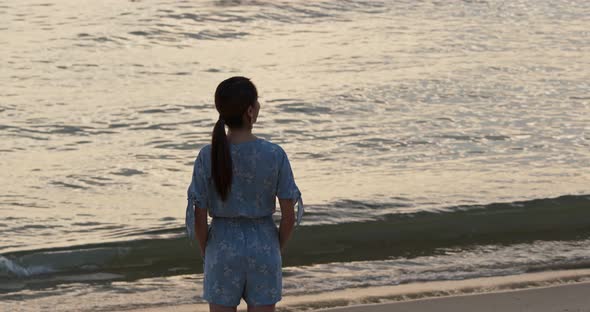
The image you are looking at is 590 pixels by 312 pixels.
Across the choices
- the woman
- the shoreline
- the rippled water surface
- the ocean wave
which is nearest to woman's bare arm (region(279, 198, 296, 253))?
the woman

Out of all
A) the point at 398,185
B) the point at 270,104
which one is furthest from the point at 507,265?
the point at 270,104

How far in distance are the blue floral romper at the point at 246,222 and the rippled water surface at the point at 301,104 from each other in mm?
4231

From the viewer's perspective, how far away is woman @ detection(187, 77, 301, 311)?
161 inches

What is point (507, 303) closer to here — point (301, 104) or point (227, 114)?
point (227, 114)

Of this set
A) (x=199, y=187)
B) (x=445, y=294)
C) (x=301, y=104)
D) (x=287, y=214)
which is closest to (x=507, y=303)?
(x=445, y=294)

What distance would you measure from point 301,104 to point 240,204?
385 inches

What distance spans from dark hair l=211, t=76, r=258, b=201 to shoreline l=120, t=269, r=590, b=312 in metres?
2.22

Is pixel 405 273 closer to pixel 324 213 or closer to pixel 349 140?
pixel 324 213

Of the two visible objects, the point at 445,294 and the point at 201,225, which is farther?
the point at 445,294

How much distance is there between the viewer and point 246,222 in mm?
4242

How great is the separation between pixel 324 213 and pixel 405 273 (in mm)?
1760

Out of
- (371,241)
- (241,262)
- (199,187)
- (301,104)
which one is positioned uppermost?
(199,187)

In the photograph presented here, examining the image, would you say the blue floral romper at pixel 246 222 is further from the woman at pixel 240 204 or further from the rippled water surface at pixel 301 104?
the rippled water surface at pixel 301 104

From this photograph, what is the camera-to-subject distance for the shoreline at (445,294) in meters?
6.31
